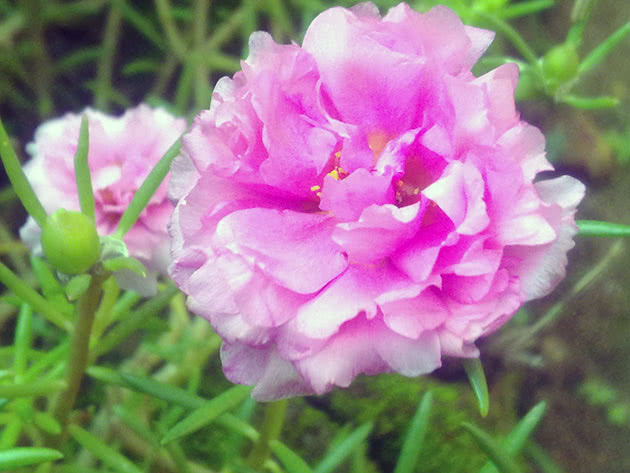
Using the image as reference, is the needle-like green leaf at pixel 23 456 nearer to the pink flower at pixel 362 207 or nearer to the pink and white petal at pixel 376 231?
the pink flower at pixel 362 207

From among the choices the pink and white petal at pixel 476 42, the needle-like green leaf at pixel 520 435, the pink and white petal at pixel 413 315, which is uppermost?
the pink and white petal at pixel 476 42

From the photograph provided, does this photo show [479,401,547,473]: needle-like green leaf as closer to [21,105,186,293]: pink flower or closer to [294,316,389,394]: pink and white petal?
[294,316,389,394]: pink and white petal

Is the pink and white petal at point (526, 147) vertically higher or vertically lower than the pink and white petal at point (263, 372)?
higher

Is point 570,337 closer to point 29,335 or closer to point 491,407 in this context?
point 491,407

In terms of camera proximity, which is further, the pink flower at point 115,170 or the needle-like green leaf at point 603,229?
the pink flower at point 115,170

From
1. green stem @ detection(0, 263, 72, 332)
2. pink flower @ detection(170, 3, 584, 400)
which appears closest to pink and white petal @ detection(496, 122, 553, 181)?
pink flower @ detection(170, 3, 584, 400)

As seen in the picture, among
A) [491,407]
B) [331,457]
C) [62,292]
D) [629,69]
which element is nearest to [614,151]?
[629,69]

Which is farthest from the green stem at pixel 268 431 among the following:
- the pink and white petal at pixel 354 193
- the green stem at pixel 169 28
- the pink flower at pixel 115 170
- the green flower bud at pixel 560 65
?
the green stem at pixel 169 28
